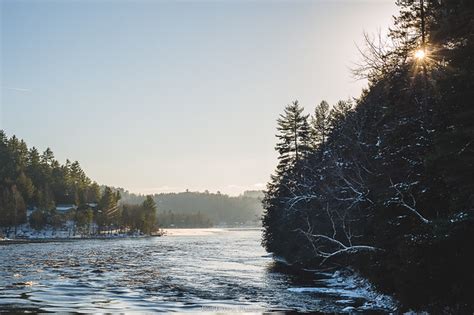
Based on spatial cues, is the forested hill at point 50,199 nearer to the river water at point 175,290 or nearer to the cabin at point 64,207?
the cabin at point 64,207

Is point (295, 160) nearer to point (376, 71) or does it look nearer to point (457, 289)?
point (376, 71)

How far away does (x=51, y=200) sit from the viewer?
158500mm

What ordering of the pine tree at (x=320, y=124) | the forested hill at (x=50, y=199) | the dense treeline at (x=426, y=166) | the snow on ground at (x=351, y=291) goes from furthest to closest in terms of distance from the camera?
the forested hill at (x=50, y=199)
the pine tree at (x=320, y=124)
the snow on ground at (x=351, y=291)
the dense treeline at (x=426, y=166)

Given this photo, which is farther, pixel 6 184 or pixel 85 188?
pixel 85 188

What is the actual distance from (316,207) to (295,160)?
46.8 ft

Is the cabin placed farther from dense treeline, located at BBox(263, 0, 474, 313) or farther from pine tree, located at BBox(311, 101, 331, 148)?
dense treeline, located at BBox(263, 0, 474, 313)

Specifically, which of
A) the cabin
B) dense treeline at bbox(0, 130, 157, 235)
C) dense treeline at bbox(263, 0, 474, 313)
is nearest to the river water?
dense treeline at bbox(263, 0, 474, 313)

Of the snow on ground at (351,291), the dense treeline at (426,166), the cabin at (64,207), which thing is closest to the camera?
the dense treeline at (426,166)

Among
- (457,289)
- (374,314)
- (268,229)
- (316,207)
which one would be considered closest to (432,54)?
(457,289)

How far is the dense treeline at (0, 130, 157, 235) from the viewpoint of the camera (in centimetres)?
14475

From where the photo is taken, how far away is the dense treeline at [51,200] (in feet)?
475

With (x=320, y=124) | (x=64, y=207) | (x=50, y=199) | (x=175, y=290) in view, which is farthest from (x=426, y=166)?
(x=64, y=207)

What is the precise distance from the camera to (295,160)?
62.4 meters

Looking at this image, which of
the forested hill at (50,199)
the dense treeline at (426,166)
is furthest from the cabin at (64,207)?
the dense treeline at (426,166)
